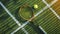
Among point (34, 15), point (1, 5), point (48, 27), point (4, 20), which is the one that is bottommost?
point (48, 27)

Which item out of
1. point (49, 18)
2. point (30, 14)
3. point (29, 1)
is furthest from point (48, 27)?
point (29, 1)

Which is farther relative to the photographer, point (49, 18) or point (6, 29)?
point (49, 18)

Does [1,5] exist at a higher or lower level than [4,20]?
higher

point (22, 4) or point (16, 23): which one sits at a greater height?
point (22, 4)

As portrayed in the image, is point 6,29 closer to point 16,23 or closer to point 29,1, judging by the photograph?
point 16,23

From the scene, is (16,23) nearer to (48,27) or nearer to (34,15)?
(34,15)

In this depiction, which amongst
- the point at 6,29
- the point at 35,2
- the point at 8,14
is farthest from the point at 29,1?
the point at 6,29
